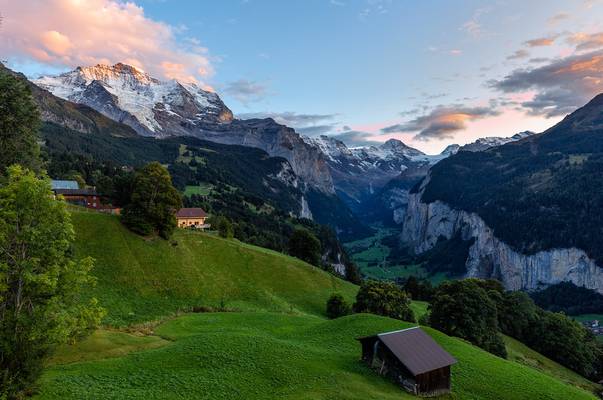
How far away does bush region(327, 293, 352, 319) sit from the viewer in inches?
3253

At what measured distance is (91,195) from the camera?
412ft

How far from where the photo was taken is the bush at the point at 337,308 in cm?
8262

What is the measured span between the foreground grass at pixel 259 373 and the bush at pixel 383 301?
27.7 meters

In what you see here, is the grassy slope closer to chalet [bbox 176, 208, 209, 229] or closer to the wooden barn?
the wooden barn

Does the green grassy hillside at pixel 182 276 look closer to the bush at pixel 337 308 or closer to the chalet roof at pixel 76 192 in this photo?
the bush at pixel 337 308

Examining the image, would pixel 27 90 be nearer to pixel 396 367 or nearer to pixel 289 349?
pixel 289 349

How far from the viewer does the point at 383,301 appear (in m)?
85.4

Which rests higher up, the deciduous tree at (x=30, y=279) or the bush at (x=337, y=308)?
the deciduous tree at (x=30, y=279)

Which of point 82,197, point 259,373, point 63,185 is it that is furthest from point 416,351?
point 63,185

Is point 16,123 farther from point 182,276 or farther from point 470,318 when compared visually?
point 470,318

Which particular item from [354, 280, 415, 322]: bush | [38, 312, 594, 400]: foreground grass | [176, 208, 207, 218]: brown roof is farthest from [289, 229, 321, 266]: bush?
[38, 312, 594, 400]: foreground grass

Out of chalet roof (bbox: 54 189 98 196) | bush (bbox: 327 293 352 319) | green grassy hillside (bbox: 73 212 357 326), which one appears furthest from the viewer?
chalet roof (bbox: 54 189 98 196)

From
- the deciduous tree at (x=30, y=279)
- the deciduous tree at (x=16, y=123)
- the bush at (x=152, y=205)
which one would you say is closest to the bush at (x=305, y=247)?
the bush at (x=152, y=205)

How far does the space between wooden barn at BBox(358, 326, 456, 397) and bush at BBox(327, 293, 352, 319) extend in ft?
122
